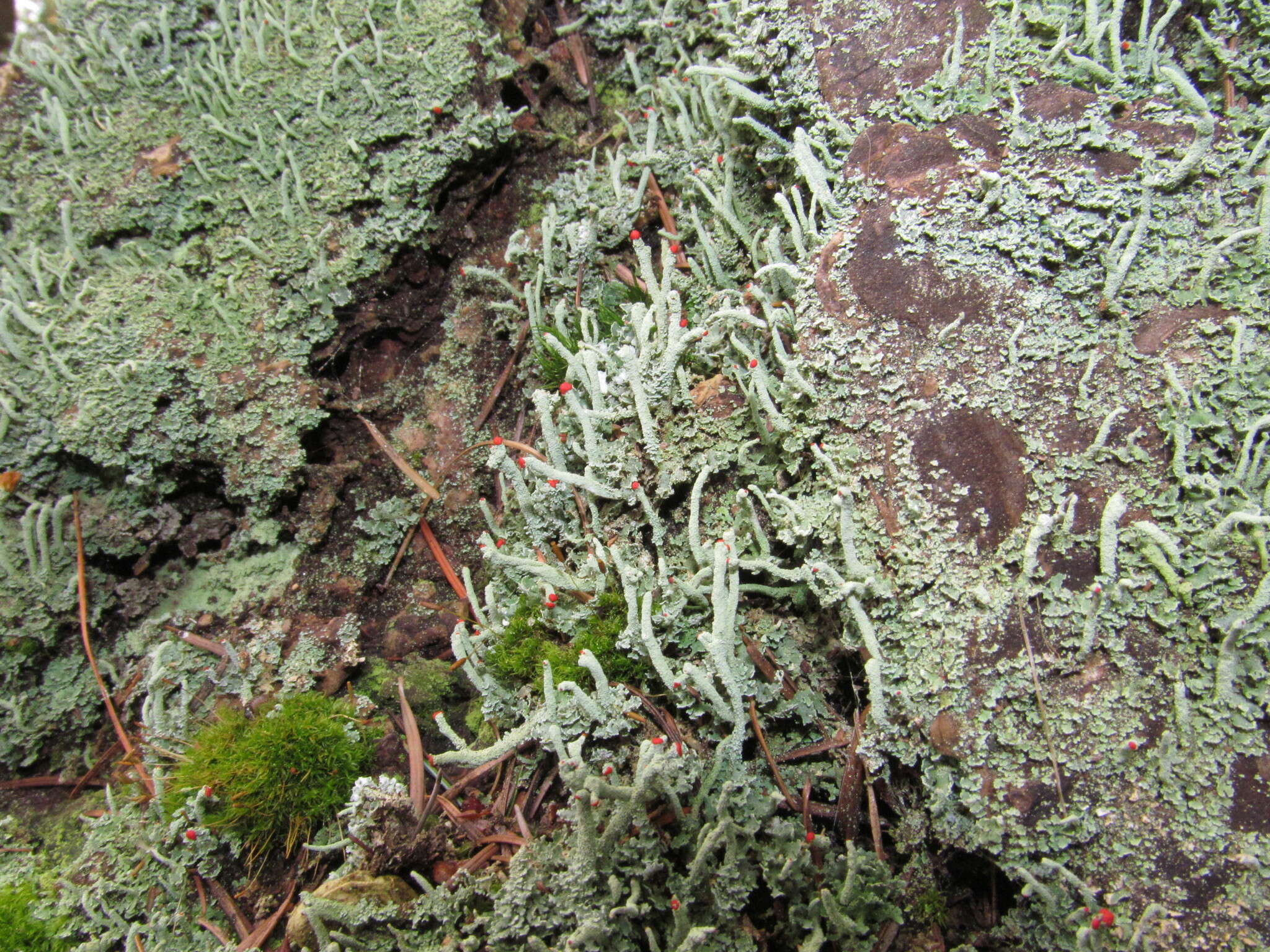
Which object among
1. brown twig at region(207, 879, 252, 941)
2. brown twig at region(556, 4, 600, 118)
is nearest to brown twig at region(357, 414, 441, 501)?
brown twig at region(207, 879, 252, 941)

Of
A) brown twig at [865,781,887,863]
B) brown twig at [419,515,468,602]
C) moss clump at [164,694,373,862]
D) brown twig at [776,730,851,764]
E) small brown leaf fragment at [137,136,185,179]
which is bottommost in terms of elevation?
brown twig at [865,781,887,863]

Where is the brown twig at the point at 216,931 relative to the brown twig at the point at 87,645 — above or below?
below

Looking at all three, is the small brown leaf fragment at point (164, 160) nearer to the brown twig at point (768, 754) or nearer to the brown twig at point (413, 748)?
the brown twig at point (413, 748)

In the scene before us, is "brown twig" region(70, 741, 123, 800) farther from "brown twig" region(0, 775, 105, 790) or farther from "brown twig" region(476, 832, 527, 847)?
"brown twig" region(476, 832, 527, 847)

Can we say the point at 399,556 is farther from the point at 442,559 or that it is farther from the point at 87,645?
the point at 87,645

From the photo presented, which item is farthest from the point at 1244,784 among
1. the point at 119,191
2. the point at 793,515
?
the point at 119,191

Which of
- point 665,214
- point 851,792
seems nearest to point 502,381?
point 665,214

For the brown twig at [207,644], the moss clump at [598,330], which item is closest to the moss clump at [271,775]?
the brown twig at [207,644]
